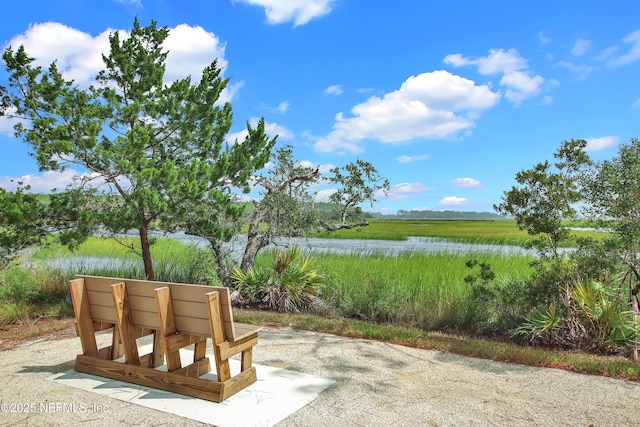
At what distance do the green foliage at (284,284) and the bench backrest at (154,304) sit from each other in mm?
5309

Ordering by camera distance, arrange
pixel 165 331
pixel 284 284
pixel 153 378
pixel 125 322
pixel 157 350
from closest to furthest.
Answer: pixel 165 331
pixel 153 378
pixel 125 322
pixel 157 350
pixel 284 284

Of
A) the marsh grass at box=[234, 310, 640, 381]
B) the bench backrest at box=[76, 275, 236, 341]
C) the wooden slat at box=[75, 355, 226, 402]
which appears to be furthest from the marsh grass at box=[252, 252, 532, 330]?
the bench backrest at box=[76, 275, 236, 341]

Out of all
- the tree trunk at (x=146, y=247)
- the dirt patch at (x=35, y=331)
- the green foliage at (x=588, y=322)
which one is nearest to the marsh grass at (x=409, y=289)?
the green foliage at (x=588, y=322)

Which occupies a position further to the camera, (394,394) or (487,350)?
(487,350)

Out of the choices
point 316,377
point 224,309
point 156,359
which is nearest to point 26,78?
point 156,359

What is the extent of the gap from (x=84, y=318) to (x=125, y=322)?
620mm

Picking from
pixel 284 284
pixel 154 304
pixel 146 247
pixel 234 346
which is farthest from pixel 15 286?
pixel 234 346

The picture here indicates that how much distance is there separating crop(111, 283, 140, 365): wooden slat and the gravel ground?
0.46 meters

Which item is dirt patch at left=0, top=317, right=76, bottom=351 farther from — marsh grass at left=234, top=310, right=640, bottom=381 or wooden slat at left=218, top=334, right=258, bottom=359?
wooden slat at left=218, top=334, right=258, bottom=359

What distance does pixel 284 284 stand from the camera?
9.93 meters

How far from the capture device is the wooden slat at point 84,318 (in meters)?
4.61

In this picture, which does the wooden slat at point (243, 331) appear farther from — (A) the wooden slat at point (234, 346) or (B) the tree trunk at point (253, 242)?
(B) the tree trunk at point (253, 242)

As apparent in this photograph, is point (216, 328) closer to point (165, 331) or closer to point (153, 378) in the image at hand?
point (165, 331)

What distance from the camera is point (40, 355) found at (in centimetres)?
554
